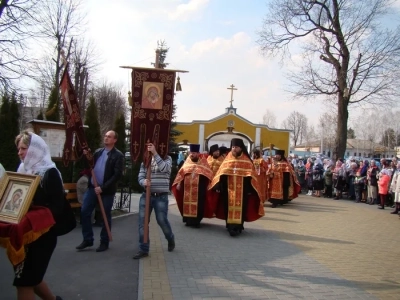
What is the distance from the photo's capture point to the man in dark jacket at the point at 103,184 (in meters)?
6.64

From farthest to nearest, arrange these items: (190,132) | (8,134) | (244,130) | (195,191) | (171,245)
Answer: (244,130) → (190,132) → (8,134) → (195,191) → (171,245)

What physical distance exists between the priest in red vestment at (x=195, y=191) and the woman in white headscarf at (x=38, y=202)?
18.5 ft

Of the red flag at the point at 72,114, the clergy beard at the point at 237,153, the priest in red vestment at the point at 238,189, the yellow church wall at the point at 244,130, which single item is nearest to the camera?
the red flag at the point at 72,114

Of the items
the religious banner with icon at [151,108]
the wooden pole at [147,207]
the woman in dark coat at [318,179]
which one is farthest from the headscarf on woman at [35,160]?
the woman in dark coat at [318,179]

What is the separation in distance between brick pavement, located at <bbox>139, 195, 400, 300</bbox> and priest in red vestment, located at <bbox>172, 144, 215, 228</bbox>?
339 mm

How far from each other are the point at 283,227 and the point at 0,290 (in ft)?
23.1

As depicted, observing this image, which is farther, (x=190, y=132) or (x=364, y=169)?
(x=190, y=132)

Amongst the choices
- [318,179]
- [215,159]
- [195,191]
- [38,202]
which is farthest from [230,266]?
[318,179]

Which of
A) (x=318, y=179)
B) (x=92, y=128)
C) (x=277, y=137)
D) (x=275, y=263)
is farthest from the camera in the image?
(x=277, y=137)

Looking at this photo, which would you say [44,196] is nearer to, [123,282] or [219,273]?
[123,282]

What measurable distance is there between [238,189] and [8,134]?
727cm

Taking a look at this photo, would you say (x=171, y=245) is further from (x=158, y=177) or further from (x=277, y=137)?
(x=277, y=137)

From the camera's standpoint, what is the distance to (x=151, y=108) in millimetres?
6566

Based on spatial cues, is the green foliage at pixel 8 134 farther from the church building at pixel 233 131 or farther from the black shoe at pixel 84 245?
the church building at pixel 233 131
